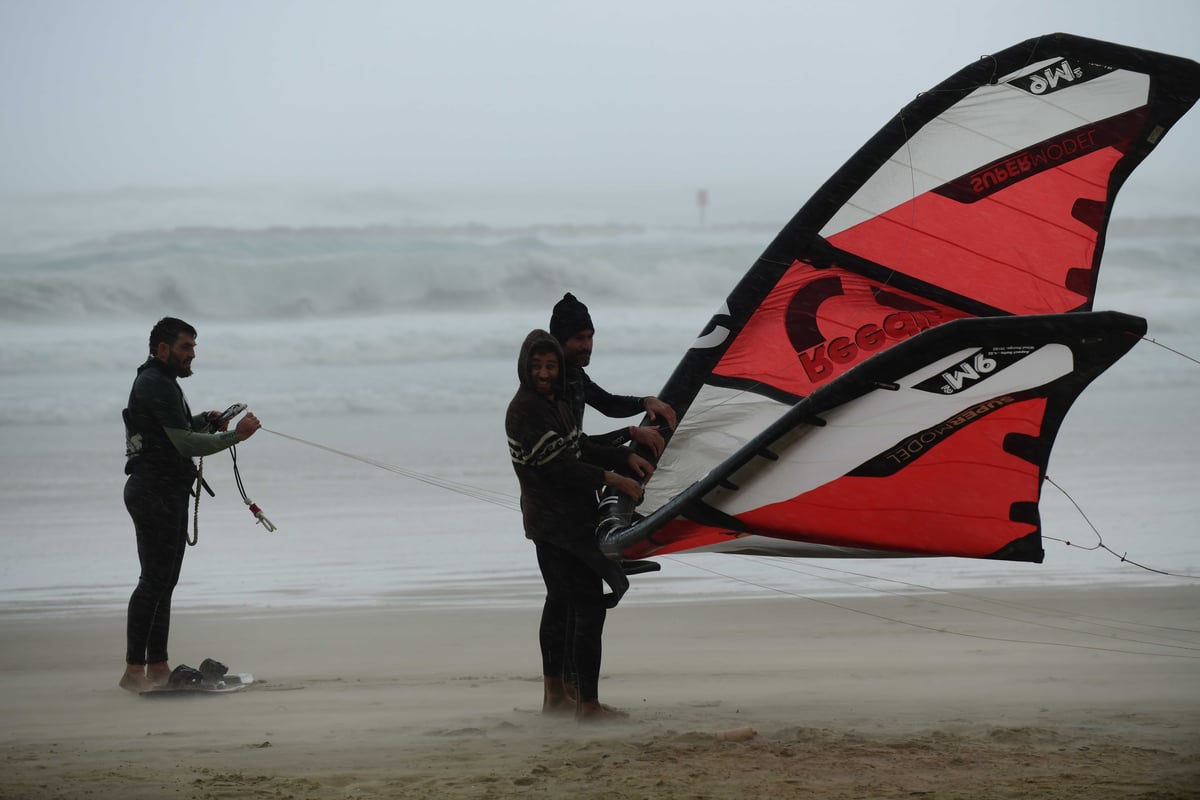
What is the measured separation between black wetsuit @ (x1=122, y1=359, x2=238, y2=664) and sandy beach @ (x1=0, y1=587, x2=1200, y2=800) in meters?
0.28

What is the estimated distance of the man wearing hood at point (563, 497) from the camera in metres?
4.16

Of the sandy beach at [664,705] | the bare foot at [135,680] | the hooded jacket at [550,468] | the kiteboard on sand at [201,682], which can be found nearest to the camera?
the sandy beach at [664,705]

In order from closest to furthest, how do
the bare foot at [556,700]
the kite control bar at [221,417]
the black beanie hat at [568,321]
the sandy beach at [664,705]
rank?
the sandy beach at [664,705], the bare foot at [556,700], the black beanie hat at [568,321], the kite control bar at [221,417]

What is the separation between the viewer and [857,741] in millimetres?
3961

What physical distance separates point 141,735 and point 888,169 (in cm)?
335

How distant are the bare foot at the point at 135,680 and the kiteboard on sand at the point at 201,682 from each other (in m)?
0.09

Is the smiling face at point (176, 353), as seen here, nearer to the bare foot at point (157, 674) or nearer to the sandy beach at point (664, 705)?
the bare foot at point (157, 674)

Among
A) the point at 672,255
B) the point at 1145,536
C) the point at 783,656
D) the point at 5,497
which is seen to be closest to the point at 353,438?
the point at 5,497

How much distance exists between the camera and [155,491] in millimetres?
4801

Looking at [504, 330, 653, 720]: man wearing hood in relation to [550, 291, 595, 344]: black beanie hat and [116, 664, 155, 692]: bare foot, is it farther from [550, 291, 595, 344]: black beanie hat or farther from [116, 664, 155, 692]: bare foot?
[116, 664, 155, 692]: bare foot

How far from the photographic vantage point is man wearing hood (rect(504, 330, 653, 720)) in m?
4.16

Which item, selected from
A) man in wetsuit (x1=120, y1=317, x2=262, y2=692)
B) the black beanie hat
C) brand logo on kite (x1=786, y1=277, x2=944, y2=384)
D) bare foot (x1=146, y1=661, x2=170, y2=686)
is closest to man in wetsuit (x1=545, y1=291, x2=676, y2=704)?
the black beanie hat

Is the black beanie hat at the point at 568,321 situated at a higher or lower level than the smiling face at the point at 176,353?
higher

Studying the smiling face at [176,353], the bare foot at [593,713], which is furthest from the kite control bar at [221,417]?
the bare foot at [593,713]
